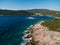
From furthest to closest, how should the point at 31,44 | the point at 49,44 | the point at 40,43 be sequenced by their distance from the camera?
the point at 31,44
the point at 40,43
the point at 49,44

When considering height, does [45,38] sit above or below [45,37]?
above

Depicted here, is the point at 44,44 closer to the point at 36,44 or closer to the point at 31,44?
the point at 36,44

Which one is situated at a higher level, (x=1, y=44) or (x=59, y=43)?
(x=59, y=43)

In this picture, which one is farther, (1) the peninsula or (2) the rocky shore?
(1) the peninsula

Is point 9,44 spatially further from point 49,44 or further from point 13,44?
point 49,44

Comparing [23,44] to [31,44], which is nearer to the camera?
[31,44]

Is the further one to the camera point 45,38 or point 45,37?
point 45,37

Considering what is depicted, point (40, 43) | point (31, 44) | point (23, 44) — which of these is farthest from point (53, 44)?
point (23, 44)

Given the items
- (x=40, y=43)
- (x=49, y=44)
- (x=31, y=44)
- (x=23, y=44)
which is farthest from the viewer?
(x=23, y=44)

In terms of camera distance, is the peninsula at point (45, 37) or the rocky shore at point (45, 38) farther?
the peninsula at point (45, 37)
